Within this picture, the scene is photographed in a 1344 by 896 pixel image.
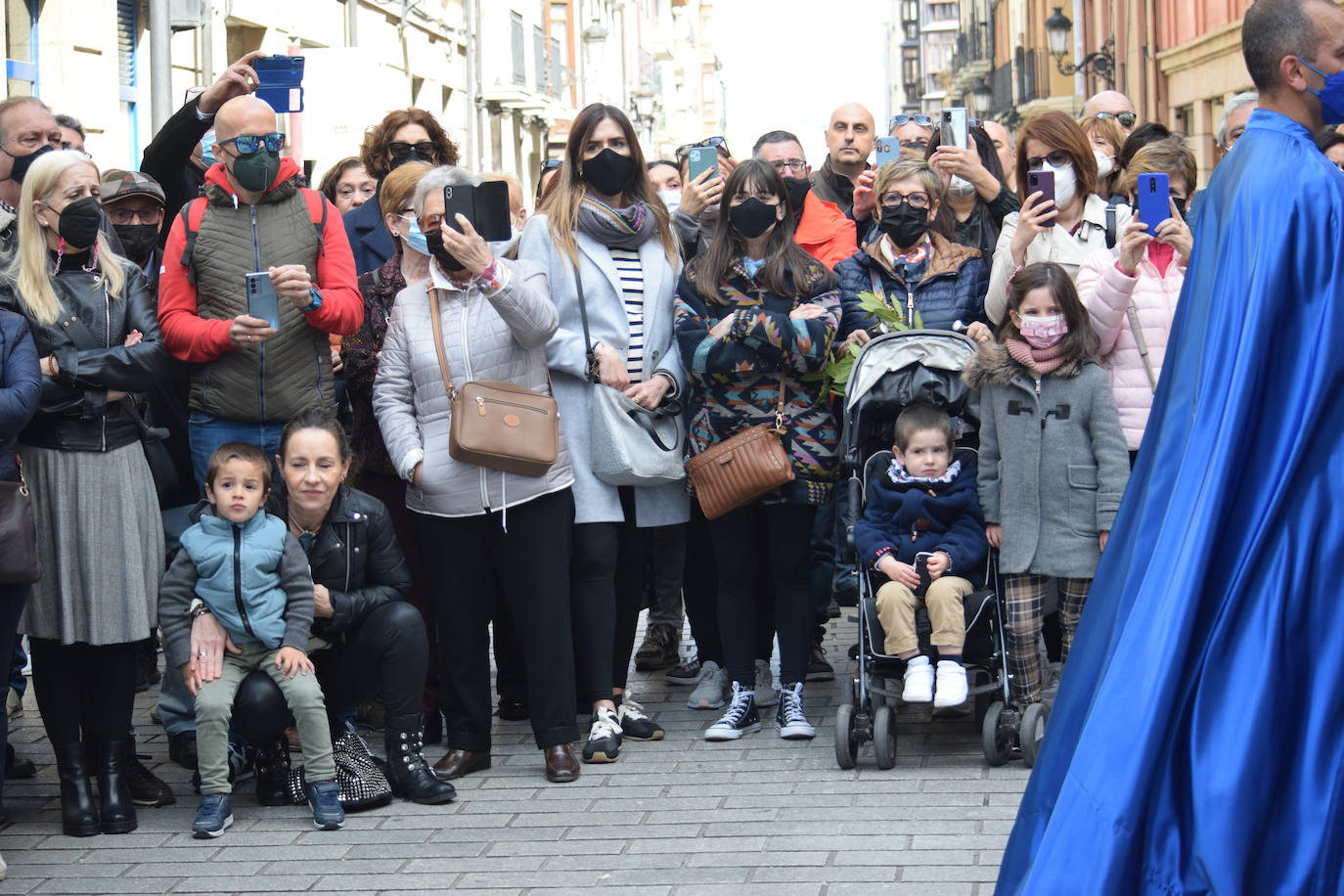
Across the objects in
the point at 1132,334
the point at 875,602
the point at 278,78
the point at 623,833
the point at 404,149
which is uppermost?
the point at 278,78

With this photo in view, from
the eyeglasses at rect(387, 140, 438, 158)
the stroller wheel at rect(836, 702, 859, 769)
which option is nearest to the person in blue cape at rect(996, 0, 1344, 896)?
the stroller wheel at rect(836, 702, 859, 769)

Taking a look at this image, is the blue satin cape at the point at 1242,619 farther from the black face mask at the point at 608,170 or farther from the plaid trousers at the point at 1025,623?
the black face mask at the point at 608,170

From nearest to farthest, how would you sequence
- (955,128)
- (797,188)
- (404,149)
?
1. (955,128)
2. (797,188)
3. (404,149)

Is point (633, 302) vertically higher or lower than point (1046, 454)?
higher

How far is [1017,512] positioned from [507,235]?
2.09 meters

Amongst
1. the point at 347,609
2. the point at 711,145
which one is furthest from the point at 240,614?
the point at 711,145

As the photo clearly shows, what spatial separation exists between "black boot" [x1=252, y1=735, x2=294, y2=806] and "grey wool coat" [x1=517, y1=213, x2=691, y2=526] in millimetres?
1378

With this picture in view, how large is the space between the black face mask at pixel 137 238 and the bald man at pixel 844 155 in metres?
3.28

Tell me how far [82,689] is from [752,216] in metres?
2.95

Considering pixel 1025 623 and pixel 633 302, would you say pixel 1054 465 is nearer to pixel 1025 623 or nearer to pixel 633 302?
pixel 1025 623

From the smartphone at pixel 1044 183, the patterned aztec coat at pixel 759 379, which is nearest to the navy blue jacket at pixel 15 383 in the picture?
the patterned aztec coat at pixel 759 379

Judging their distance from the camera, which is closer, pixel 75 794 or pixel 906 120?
pixel 75 794

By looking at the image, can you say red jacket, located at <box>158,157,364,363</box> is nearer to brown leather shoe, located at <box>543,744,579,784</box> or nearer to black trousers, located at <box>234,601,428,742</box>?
black trousers, located at <box>234,601,428,742</box>

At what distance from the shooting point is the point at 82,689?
6055mm
